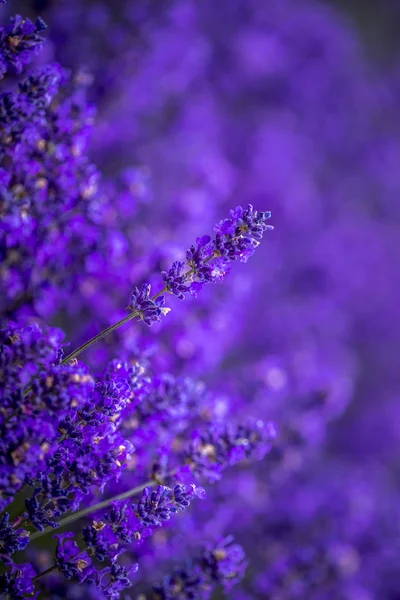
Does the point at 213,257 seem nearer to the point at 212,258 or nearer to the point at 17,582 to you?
the point at 212,258

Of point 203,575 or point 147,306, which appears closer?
point 147,306

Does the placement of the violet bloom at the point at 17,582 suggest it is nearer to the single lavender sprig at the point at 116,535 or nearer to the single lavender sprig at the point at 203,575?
the single lavender sprig at the point at 116,535

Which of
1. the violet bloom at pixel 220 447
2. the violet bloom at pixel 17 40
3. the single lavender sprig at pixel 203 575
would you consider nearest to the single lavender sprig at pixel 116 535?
the violet bloom at pixel 220 447

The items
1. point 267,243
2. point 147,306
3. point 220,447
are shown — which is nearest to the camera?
point 147,306

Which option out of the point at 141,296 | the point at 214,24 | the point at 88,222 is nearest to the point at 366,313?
the point at 214,24

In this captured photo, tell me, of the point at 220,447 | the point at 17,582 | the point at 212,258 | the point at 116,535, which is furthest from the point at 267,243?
the point at 17,582

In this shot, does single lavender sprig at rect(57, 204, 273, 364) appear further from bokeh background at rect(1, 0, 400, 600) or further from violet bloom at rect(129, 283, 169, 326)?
bokeh background at rect(1, 0, 400, 600)

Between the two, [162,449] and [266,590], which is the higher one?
[162,449]

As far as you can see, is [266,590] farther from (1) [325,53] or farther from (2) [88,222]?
(1) [325,53]

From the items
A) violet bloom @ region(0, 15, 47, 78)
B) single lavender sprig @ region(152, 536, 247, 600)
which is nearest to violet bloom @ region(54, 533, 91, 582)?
single lavender sprig @ region(152, 536, 247, 600)
